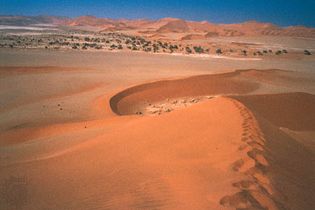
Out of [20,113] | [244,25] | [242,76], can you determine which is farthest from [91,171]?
[244,25]

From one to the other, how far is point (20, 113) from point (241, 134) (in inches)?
322

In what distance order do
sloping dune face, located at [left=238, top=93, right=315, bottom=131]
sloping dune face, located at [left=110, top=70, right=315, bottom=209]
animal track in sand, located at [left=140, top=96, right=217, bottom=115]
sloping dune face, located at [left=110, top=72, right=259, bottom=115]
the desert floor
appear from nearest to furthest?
sloping dune face, located at [left=110, top=70, right=315, bottom=209] → the desert floor → sloping dune face, located at [left=238, top=93, right=315, bottom=131] → animal track in sand, located at [left=140, top=96, right=217, bottom=115] → sloping dune face, located at [left=110, top=72, right=259, bottom=115]

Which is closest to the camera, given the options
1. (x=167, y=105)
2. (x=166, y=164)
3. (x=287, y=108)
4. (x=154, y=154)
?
(x=166, y=164)

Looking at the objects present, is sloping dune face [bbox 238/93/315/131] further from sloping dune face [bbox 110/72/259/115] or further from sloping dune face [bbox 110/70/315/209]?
sloping dune face [bbox 110/72/259/115]

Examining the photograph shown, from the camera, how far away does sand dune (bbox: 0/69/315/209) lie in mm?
3939

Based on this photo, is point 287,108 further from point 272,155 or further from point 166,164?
point 166,164

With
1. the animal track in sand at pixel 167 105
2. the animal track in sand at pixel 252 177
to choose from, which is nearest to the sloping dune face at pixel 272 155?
the animal track in sand at pixel 252 177

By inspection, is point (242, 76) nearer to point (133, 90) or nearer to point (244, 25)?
point (133, 90)

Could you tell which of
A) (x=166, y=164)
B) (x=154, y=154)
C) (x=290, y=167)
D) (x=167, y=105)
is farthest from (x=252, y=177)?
(x=167, y=105)

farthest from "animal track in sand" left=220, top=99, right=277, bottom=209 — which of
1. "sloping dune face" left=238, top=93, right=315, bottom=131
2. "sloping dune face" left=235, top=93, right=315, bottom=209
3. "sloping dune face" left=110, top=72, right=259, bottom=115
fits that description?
"sloping dune face" left=110, top=72, right=259, bottom=115

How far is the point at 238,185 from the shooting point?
3994 millimetres

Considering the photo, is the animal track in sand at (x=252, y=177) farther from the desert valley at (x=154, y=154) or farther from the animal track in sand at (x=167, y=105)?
the animal track in sand at (x=167, y=105)

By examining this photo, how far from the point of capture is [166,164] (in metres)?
4.95

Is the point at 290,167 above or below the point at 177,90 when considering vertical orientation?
above
